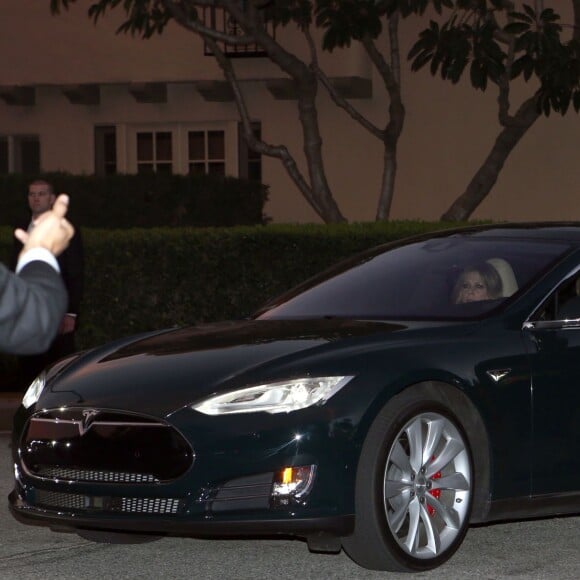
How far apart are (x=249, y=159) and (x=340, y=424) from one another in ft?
59.7

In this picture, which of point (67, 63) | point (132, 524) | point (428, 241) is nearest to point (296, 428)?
point (132, 524)

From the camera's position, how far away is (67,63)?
80.8 ft

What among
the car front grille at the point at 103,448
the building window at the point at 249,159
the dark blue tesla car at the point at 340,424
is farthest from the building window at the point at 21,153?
the car front grille at the point at 103,448

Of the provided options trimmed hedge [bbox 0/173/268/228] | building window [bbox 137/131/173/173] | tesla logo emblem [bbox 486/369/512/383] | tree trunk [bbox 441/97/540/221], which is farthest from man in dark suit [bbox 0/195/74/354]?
building window [bbox 137/131/173/173]

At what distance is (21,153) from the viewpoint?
2614 centimetres

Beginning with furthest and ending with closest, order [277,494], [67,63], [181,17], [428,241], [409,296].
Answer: [67,63] → [181,17] → [428,241] → [409,296] → [277,494]

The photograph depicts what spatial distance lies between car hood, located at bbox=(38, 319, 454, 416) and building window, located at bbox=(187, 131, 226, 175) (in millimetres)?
16973

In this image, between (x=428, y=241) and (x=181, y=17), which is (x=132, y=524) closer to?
(x=428, y=241)

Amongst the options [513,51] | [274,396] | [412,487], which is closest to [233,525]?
[274,396]

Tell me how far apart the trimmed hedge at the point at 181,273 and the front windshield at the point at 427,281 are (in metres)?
6.22

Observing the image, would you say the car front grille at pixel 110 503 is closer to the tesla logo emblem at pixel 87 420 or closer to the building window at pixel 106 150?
the tesla logo emblem at pixel 87 420

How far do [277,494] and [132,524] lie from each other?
63cm

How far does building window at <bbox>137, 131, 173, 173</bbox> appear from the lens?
82.8 feet

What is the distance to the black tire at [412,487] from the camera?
22.9 ft
